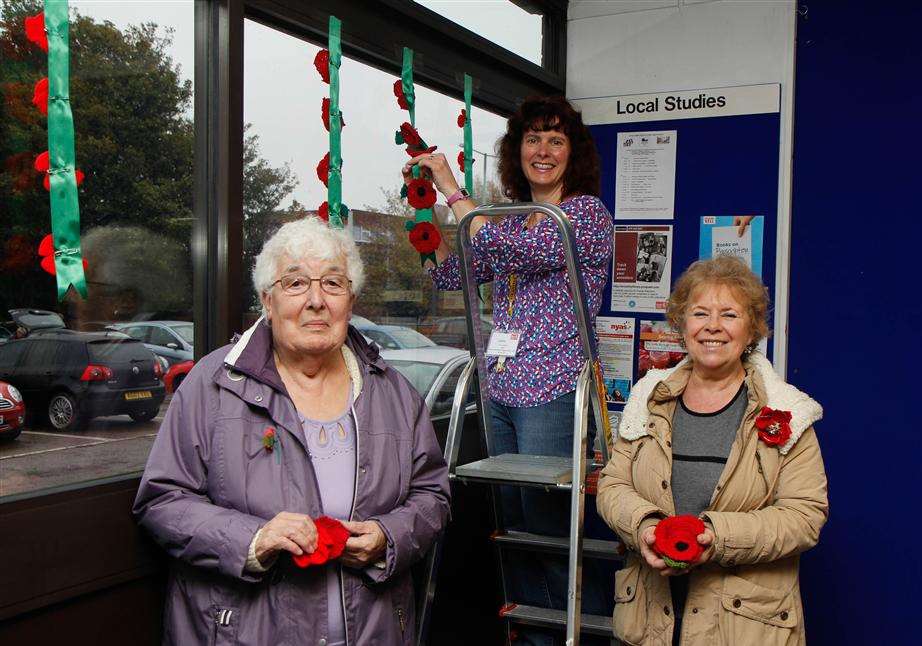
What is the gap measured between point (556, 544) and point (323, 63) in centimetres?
143

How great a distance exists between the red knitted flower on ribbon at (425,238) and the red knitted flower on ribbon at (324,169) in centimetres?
41

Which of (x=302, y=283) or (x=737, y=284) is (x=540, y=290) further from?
(x=302, y=283)

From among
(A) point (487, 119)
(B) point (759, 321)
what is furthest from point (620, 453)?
(A) point (487, 119)

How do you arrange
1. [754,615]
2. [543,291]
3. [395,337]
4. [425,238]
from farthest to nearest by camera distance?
[395,337] → [425,238] → [543,291] → [754,615]

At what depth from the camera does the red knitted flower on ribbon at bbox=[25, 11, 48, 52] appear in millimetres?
1781

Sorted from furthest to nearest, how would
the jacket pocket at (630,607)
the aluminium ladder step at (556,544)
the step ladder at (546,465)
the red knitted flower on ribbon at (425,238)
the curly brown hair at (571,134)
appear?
the red knitted flower on ribbon at (425,238), the curly brown hair at (571,134), the aluminium ladder step at (556,544), the step ladder at (546,465), the jacket pocket at (630,607)

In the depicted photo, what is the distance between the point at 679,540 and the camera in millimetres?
2023

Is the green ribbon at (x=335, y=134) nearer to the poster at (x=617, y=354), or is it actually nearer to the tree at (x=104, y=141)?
the tree at (x=104, y=141)

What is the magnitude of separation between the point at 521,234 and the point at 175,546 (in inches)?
48.3

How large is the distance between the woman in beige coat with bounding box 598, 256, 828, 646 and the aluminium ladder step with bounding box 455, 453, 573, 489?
0.40 ft

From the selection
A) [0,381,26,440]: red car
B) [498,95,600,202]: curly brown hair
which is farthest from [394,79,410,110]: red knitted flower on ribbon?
[0,381,26,440]: red car

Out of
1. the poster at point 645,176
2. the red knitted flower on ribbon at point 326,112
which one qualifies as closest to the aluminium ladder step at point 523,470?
the red knitted flower on ribbon at point 326,112

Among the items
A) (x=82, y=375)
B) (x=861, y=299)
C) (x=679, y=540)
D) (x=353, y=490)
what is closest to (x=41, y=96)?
(x=82, y=375)

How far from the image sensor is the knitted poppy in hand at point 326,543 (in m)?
1.81
